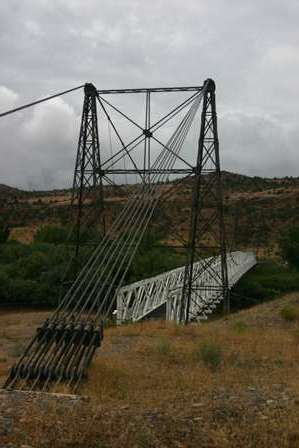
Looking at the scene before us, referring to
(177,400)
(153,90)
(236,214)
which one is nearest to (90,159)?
(153,90)

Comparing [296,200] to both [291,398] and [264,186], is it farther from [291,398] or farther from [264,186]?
[291,398]

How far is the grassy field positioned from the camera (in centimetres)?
509

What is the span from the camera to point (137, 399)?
6.72 meters

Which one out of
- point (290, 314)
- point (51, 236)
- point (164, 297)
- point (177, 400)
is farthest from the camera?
point (51, 236)

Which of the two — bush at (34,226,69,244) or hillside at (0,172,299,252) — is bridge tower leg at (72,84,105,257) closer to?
bush at (34,226,69,244)

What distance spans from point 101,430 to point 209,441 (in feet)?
3.28

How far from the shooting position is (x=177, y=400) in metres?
6.51

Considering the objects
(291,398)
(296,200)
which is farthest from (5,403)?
(296,200)

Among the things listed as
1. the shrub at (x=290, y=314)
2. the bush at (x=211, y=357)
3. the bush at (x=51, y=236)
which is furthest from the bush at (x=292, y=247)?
the bush at (x=211, y=357)

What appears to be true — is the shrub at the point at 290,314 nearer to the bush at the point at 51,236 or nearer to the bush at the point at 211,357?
the bush at the point at 211,357

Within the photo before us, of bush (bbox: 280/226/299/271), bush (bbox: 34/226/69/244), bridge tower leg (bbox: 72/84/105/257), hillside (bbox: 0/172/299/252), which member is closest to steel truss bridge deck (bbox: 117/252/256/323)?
bridge tower leg (bbox: 72/84/105/257)

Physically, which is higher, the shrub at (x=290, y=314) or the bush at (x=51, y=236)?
the bush at (x=51, y=236)

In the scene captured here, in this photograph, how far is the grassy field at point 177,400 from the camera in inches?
200

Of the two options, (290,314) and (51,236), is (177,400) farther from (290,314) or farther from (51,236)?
(51,236)
